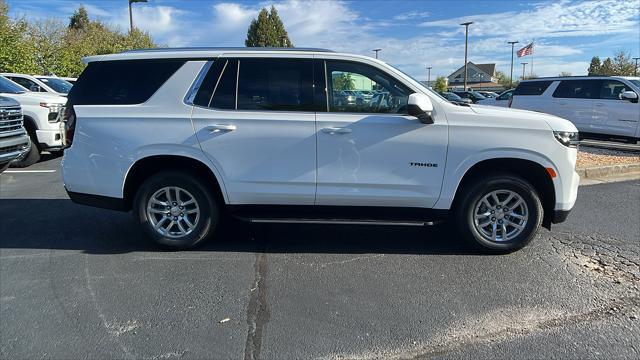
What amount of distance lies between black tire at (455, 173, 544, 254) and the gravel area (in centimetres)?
502

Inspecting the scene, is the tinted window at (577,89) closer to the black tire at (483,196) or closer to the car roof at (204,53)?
the black tire at (483,196)

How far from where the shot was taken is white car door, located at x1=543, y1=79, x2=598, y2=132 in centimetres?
1174

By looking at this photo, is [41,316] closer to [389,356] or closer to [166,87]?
[166,87]

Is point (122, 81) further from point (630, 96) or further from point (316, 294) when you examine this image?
point (630, 96)

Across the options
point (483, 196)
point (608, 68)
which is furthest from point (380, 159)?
point (608, 68)

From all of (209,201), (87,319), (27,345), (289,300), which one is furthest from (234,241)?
(27,345)

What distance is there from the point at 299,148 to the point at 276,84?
665 mm

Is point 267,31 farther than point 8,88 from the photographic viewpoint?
Yes

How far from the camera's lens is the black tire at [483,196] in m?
4.27

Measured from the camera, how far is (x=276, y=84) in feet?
14.2

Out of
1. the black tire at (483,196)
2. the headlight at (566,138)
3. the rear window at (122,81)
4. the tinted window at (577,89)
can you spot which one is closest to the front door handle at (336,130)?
the black tire at (483,196)

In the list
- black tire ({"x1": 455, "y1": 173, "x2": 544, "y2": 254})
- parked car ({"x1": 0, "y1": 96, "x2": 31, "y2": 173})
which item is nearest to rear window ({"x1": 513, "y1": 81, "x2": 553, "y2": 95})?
black tire ({"x1": 455, "y1": 173, "x2": 544, "y2": 254})

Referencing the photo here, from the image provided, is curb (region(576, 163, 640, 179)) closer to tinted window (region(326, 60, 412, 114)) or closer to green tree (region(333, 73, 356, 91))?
tinted window (region(326, 60, 412, 114))

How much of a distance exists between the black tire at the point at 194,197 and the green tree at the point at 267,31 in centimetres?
4289
